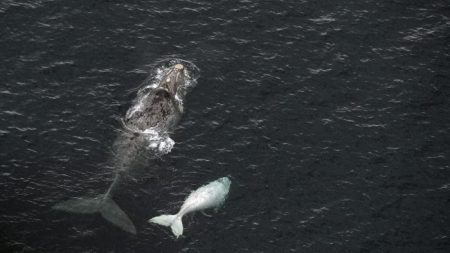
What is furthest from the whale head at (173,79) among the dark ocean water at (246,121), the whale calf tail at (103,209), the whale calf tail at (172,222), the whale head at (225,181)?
the whale calf tail at (172,222)

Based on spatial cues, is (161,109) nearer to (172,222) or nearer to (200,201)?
(200,201)

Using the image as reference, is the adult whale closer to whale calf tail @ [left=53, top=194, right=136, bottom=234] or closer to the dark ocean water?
whale calf tail @ [left=53, top=194, right=136, bottom=234]

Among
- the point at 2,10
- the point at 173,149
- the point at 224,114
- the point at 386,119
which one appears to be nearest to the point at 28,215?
the point at 173,149

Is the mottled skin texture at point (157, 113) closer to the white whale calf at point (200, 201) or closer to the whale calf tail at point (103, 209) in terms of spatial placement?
the white whale calf at point (200, 201)

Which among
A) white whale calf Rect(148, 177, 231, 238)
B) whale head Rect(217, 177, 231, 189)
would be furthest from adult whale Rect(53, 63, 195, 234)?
whale head Rect(217, 177, 231, 189)

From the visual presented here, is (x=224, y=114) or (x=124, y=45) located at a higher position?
(x=124, y=45)

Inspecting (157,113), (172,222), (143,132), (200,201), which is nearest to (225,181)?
(200,201)

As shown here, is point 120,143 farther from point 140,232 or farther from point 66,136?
point 140,232
